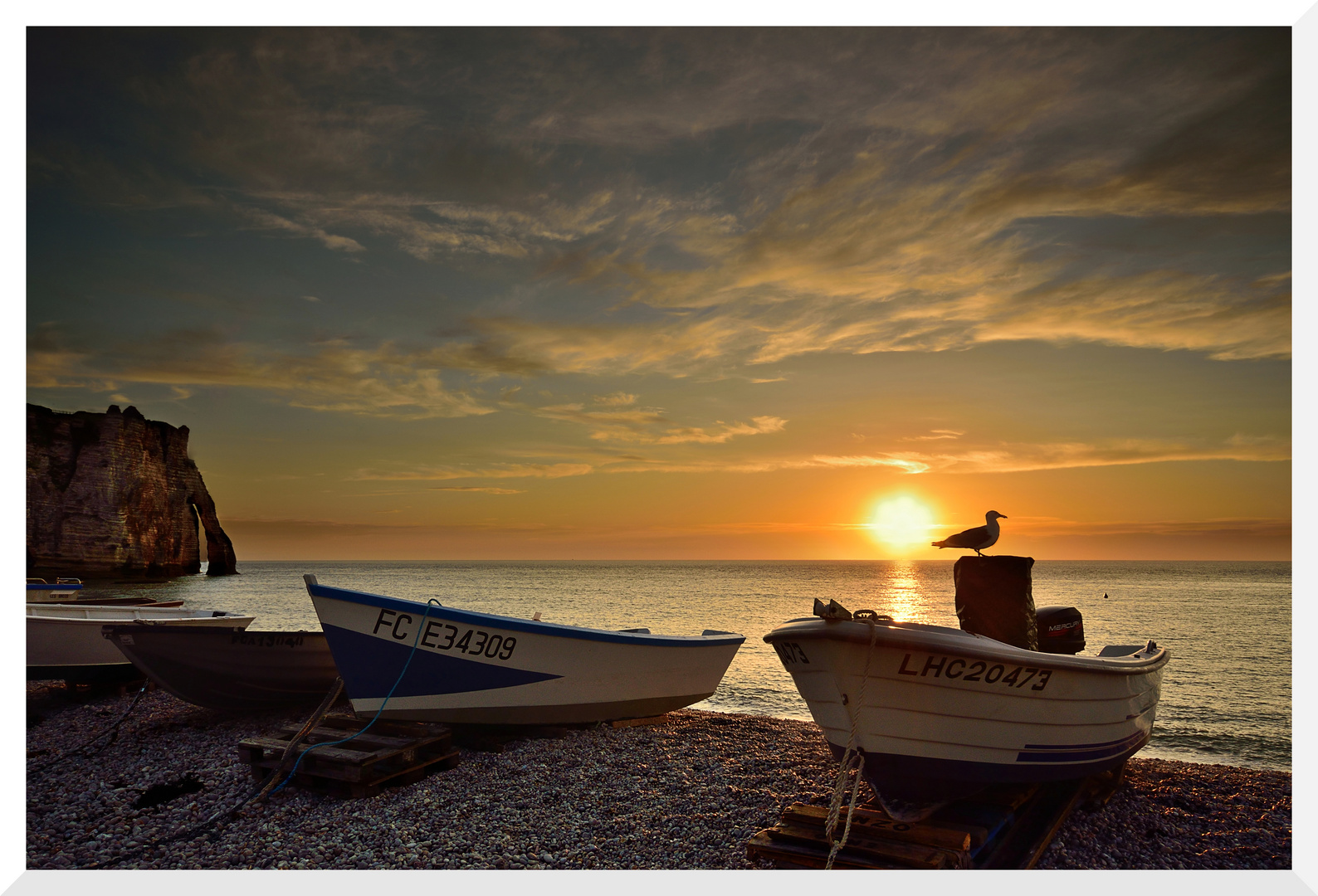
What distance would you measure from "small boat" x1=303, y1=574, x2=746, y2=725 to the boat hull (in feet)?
8.58

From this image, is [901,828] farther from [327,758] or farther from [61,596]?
[61,596]

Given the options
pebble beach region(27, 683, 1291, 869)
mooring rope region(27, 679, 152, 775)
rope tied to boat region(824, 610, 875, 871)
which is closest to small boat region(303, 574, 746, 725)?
pebble beach region(27, 683, 1291, 869)

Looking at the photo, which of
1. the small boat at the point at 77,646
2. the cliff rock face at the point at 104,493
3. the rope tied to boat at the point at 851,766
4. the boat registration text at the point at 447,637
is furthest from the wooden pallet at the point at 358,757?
the cliff rock face at the point at 104,493

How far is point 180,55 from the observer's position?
4926 mm

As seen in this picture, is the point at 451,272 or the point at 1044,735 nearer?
the point at 1044,735

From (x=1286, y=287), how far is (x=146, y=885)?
7.42 metres

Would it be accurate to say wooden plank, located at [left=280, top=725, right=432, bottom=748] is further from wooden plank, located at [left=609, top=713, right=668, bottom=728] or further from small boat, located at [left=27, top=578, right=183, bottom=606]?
small boat, located at [left=27, top=578, right=183, bottom=606]

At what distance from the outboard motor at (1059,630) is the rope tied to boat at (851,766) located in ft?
7.06

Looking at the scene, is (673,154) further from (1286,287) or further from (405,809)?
(405,809)

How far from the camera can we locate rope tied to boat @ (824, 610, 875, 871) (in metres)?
3.66

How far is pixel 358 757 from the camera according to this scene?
5105 mm

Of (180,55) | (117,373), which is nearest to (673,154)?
(180,55)

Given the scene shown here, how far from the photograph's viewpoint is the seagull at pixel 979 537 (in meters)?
4.58

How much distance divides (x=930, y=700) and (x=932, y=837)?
667 mm
